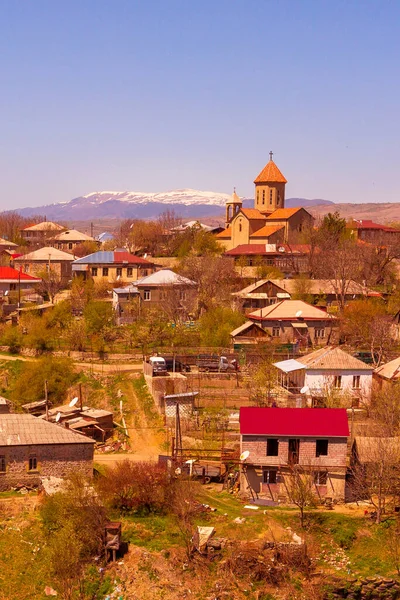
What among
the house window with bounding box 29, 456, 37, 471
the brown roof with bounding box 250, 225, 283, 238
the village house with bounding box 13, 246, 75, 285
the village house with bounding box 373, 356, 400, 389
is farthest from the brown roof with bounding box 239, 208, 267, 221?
the house window with bounding box 29, 456, 37, 471

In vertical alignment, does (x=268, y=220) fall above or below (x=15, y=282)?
above

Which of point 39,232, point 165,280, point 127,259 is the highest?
point 39,232

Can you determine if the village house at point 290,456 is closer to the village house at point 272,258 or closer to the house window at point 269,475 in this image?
the house window at point 269,475

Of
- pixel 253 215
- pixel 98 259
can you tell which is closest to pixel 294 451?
pixel 98 259

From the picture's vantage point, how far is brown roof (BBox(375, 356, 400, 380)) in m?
29.2

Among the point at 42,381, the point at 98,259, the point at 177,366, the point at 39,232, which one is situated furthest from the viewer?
the point at 39,232

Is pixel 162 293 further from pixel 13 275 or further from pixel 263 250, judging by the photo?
pixel 263 250

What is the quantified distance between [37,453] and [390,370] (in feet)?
47.5

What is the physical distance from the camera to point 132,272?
49.7 meters

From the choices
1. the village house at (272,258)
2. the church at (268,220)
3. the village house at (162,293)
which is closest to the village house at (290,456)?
the village house at (162,293)

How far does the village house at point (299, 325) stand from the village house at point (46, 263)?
60.1ft

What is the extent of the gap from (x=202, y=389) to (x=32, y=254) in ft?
88.3

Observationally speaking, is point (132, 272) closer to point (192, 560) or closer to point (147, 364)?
point (147, 364)

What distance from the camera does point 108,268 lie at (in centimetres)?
4944
